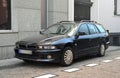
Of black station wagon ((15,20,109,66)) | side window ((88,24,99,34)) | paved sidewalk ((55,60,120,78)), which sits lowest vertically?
paved sidewalk ((55,60,120,78))

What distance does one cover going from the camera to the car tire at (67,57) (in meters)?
10.1

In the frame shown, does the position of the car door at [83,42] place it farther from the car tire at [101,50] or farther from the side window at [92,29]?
the car tire at [101,50]

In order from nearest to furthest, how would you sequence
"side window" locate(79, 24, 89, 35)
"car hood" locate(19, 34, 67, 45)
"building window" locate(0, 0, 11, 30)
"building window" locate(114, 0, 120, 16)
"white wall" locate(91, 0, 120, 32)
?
"car hood" locate(19, 34, 67, 45), "side window" locate(79, 24, 89, 35), "building window" locate(0, 0, 11, 30), "white wall" locate(91, 0, 120, 32), "building window" locate(114, 0, 120, 16)

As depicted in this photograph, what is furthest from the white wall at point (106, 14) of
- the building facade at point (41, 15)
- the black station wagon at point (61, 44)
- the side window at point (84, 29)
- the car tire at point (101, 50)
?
the side window at point (84, 29)

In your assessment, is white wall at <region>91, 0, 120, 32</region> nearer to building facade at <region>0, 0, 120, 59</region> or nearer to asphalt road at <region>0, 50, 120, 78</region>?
building facade at <region>0, 0, 120, 59</region>

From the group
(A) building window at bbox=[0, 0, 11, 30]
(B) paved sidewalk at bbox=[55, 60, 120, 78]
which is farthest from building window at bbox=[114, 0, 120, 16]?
(B) paved sidewalk at bbox=[55, 60, 120, 78]

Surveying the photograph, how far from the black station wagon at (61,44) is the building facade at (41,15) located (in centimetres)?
198

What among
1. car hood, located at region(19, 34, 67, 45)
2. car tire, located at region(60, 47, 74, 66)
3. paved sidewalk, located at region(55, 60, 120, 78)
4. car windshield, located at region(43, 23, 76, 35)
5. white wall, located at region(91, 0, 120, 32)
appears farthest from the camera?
white wall, located at region(91, 0, 120, 32)

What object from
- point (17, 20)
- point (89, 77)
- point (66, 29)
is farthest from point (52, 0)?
point (89, 77)

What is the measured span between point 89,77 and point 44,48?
6.34 feet

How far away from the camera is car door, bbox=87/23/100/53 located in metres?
12.0

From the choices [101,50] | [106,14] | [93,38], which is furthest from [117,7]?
[93,38]

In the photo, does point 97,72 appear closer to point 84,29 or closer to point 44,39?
point 44,39

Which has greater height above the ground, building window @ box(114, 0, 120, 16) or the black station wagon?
building window @ box(114, 0, 120, 16)
